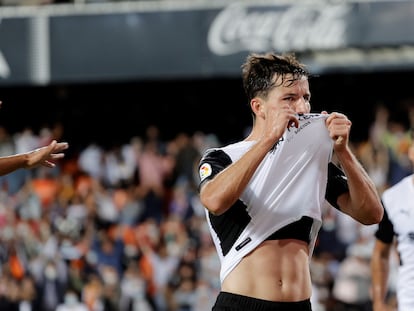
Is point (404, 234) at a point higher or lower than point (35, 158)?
lower

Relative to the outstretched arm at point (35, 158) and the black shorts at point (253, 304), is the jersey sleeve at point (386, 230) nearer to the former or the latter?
the black shorts at point (253, 304)

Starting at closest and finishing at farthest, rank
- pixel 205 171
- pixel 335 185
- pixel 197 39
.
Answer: pixel 205 171, pixel 335 185, pixel 197 39

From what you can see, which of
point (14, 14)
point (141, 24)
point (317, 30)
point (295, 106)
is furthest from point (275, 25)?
point (295, 106)

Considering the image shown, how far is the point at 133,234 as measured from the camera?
15.1m

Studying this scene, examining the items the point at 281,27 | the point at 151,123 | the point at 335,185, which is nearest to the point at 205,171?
the point at 335,185

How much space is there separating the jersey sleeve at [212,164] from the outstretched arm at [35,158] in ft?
3.28

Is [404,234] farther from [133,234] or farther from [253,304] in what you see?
[133,234]

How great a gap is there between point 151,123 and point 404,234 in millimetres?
12530

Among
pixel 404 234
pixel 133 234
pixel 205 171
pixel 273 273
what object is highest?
pixel 133 234

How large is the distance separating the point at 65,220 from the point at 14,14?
403 centimetres

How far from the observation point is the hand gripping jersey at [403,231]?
6.80m

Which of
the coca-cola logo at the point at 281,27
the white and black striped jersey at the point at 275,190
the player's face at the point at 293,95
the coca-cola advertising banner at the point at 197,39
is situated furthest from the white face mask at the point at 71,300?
the player's face at the point at 293,95

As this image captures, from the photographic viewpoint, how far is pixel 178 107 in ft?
63.1

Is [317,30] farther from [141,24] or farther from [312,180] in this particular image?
[312,180]
